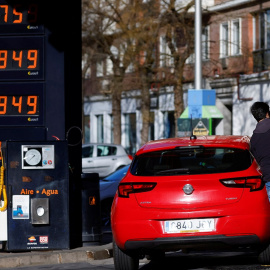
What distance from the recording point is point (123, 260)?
10.3m

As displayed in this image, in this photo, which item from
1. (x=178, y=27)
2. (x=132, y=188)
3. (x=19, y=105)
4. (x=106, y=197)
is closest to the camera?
(x=132, y=188)

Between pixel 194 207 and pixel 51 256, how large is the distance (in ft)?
10.7

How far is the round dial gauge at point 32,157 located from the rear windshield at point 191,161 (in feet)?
9.63

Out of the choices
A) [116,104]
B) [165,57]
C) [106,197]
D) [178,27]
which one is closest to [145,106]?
[116,104]

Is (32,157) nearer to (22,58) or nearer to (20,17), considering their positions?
(22,58)

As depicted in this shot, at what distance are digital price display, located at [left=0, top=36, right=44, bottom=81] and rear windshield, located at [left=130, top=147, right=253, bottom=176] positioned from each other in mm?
3586

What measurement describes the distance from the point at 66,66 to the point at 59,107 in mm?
603

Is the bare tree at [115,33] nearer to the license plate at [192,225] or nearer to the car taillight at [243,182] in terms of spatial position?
the car taillight at [243,182]

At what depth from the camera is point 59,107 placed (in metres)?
13.3

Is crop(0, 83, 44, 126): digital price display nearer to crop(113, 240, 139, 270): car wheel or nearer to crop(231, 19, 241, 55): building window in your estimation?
crop(113, 240, 139, 270): car wheel

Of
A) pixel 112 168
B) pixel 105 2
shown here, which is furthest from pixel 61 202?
pixel 105 2

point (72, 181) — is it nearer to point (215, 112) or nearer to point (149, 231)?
point (149, 231)

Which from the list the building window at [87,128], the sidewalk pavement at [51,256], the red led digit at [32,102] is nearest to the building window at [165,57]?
the building window at [87,128]

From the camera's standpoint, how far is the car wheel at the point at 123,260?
10250 millimetres
